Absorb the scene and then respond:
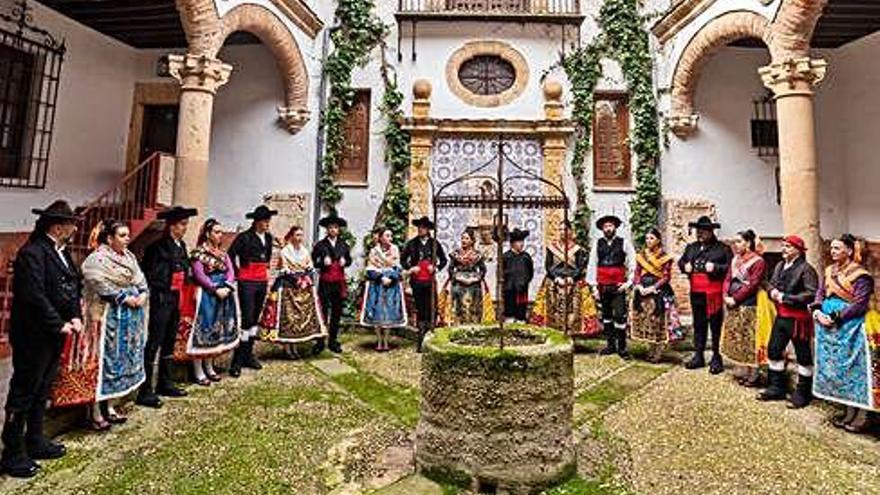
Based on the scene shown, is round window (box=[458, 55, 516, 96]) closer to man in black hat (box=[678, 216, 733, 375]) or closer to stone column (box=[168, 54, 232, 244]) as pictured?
stone column (box=[168, 54, 232, 244])

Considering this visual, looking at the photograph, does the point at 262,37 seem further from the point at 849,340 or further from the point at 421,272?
the point at 849,340

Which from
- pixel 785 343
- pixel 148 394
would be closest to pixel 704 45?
pixel 785 343

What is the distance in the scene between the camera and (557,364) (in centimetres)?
353

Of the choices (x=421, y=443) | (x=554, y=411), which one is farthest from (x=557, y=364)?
(x=421, y=443)

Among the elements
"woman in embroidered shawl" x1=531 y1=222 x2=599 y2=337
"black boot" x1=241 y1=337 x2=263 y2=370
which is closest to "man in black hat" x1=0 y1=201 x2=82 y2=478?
"black boot" x1=241 y1=337 x2=263 y2=370

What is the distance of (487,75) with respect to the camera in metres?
9.50

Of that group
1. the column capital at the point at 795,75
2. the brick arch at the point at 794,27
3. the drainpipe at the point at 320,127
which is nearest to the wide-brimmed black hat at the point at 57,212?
the drainpipe at the point at 320,127

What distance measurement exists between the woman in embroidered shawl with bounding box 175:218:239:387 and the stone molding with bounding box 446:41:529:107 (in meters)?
5.43

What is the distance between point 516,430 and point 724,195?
733cm

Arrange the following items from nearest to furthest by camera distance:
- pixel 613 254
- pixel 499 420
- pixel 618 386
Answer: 1. pixel 499 420
2. pixel 618 386
3. pixel 613 254

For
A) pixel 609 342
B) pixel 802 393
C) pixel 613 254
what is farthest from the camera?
pixel 609 342

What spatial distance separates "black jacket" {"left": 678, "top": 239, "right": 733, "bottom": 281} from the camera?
604 cm

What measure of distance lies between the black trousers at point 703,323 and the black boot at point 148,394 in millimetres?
5772

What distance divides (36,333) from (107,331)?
703 mm
